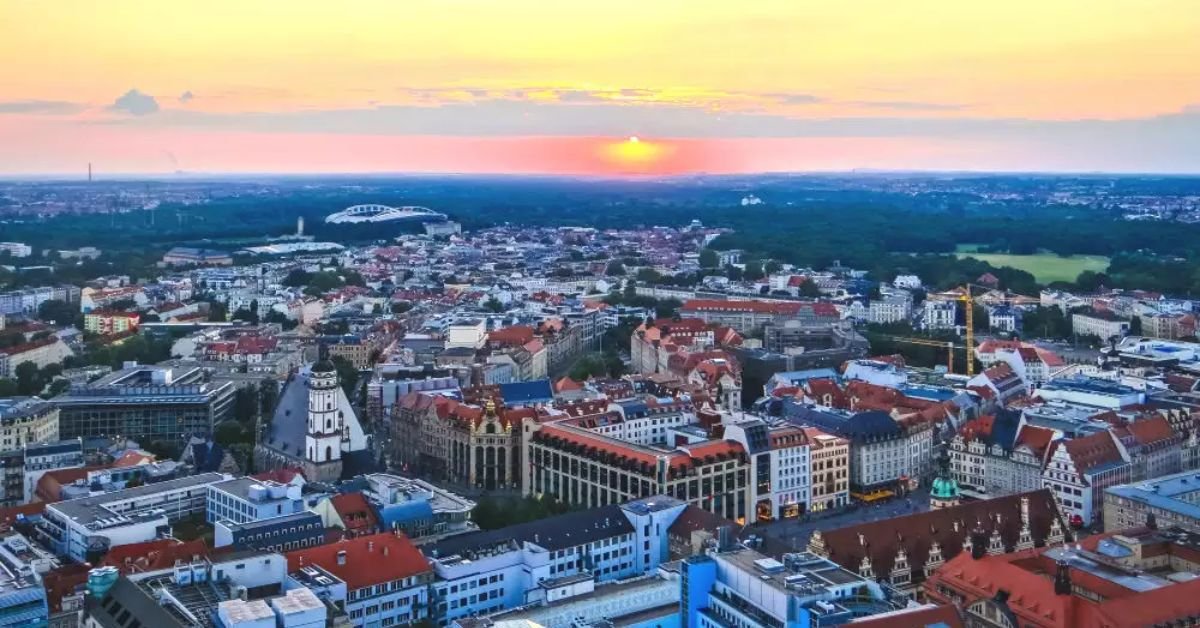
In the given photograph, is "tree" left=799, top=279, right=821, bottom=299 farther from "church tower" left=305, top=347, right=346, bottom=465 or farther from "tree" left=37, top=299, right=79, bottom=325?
"church tower" left=305, top=347, right=346, bottom=465

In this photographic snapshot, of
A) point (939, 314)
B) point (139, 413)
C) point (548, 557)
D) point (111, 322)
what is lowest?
point (139, 413)

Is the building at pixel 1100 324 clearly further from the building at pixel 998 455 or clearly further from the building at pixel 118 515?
the building at pixel 118 515

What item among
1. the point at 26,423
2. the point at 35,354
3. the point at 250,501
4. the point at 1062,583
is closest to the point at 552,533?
the point at 250,501

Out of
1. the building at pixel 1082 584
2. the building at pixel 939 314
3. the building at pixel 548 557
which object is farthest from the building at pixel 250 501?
the building at pixel 939 314

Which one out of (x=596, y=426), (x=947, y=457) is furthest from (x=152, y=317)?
(x=947, y=457)

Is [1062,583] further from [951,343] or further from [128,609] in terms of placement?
[951,343]

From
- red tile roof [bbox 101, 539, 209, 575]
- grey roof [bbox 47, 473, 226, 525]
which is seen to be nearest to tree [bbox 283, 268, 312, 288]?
grey roof [bbox 47, 473, 226, 525]
